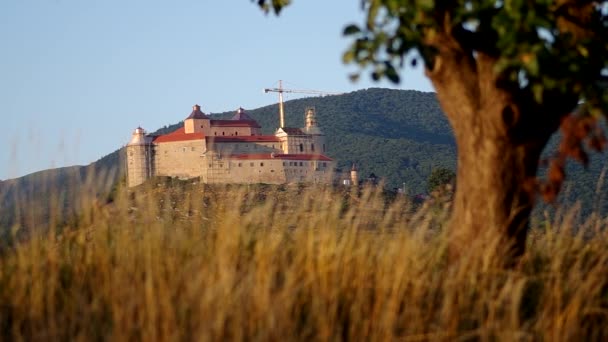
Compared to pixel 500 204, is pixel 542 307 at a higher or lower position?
lower

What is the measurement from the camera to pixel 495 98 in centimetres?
678

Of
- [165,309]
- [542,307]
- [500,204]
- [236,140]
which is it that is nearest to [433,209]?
[500,204]

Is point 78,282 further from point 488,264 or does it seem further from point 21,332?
point 488,264

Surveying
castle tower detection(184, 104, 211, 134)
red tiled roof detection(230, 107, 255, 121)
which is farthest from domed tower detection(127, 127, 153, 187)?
red tiled roof detection(230, 107, 255, 121)

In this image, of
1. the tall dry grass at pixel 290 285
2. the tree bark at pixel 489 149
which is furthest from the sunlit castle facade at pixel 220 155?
the tree bark at pixel 489 149

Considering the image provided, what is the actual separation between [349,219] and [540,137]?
4.66ft

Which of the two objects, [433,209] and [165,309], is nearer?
[165,309]

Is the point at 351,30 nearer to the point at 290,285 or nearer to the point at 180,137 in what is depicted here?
the point at 290,285

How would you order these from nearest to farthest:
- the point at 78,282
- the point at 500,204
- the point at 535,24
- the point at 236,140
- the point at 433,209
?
1. the point at 535,24
2. the point at 78,282
3. the point at 500,204
4. the point at 433,209
5. the point at 236,140

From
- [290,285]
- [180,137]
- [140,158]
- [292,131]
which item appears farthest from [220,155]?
[290,285]

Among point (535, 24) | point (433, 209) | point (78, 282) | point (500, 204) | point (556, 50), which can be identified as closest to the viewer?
point (535, 24)

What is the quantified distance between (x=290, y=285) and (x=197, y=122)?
84.8 meters

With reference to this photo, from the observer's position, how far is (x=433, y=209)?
318 inches

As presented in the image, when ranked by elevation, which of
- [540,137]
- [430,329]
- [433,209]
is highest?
[540,137]
